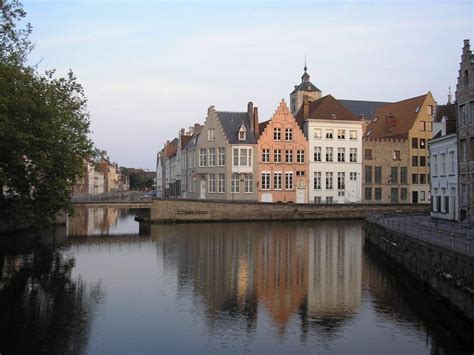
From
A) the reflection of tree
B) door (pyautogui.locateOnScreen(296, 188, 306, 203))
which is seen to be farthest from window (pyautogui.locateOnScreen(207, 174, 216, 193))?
the reflection of tree

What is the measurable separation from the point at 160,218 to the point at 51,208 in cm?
2671

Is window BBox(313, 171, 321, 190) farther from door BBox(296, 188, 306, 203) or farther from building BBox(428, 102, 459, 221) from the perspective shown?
building BBox(428, 102, 459, 221)

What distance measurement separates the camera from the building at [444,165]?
3816cm

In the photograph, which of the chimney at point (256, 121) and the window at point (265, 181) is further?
the chimney at point (256, 121)

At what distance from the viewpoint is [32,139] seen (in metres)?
25.1

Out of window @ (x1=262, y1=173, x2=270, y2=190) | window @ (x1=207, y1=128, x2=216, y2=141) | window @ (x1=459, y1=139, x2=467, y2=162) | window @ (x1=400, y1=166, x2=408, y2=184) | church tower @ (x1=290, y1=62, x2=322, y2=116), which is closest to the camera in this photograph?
window @ (x1=459, y1=139, x2=467, y2=162)

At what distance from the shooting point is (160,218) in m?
55.3

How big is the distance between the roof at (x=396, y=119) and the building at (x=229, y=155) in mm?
20378

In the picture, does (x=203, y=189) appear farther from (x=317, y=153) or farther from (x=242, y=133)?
(x=317, y=153)

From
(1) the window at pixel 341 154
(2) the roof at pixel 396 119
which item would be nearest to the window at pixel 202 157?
(1) the window at pixel 341 154

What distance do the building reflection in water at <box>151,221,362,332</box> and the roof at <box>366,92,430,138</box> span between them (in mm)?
30434

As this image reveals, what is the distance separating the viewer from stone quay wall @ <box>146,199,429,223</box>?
5550 cm

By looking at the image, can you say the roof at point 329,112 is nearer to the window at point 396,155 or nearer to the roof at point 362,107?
the window at point 396,155

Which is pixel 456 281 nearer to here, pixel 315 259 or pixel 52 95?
pixel 315 259
